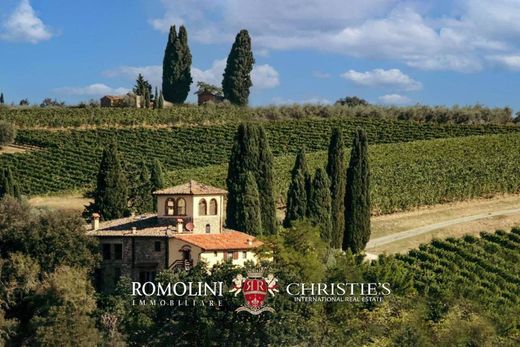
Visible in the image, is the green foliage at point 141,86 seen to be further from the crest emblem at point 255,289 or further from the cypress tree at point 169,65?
the crest emblem at point 255,289

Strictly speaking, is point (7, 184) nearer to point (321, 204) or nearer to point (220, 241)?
point (321, 204)

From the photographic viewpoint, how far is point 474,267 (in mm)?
46156

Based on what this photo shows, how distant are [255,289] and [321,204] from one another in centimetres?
1413

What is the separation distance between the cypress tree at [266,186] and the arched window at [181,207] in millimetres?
8011

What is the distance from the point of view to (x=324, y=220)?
160 ft

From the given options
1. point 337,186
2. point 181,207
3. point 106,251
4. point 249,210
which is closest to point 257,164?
point 249,210

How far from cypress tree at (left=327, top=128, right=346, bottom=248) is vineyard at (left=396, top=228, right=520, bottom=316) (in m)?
3.77

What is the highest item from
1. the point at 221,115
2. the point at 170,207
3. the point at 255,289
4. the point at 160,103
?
the point at 160,103

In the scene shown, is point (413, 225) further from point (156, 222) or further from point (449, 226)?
point (156, 222)

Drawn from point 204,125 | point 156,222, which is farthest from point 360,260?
point 204,125

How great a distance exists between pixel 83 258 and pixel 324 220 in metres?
14.2

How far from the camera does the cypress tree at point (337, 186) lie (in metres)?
50.4

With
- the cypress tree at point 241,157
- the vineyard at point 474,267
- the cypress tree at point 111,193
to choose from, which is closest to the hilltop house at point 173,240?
the cypress tree at point 241,157

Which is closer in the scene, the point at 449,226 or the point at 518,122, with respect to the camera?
the point at 449,226
